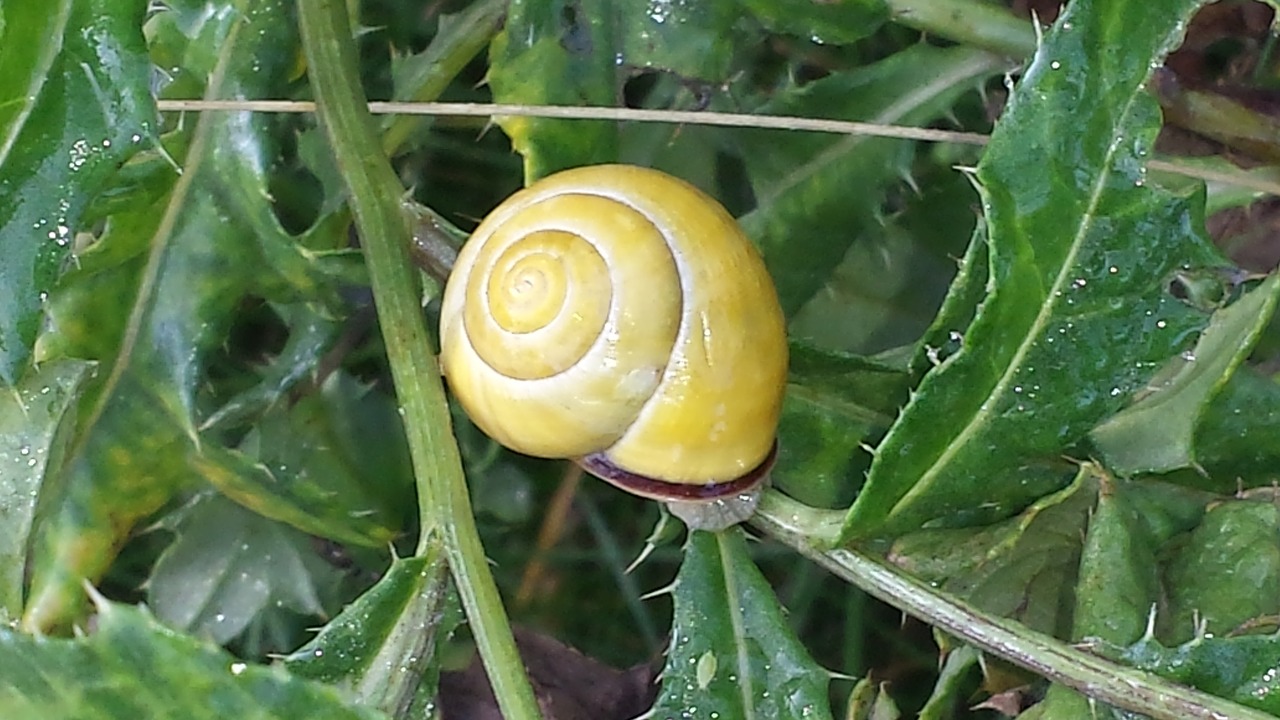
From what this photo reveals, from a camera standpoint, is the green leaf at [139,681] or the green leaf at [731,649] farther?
the green leaf at [731,649]

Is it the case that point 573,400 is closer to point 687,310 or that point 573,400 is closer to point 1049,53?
point 687,310

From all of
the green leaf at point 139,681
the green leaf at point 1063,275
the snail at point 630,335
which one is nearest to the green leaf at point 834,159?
the snail at point 630,335

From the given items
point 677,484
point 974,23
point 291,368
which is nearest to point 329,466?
point 291,368

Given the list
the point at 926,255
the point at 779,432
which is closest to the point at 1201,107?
the point at 926,255

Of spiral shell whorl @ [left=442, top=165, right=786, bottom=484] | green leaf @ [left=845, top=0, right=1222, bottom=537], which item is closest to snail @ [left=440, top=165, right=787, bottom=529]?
spiral shell whorl @ [left=442, top=165, right=786, bottom=484]

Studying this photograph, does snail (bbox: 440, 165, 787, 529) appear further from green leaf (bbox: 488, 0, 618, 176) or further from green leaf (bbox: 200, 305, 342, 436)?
green leaf (bbox: 200, 305, 342, 436)

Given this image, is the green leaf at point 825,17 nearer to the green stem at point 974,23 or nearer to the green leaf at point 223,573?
the green stem at point 974,23
